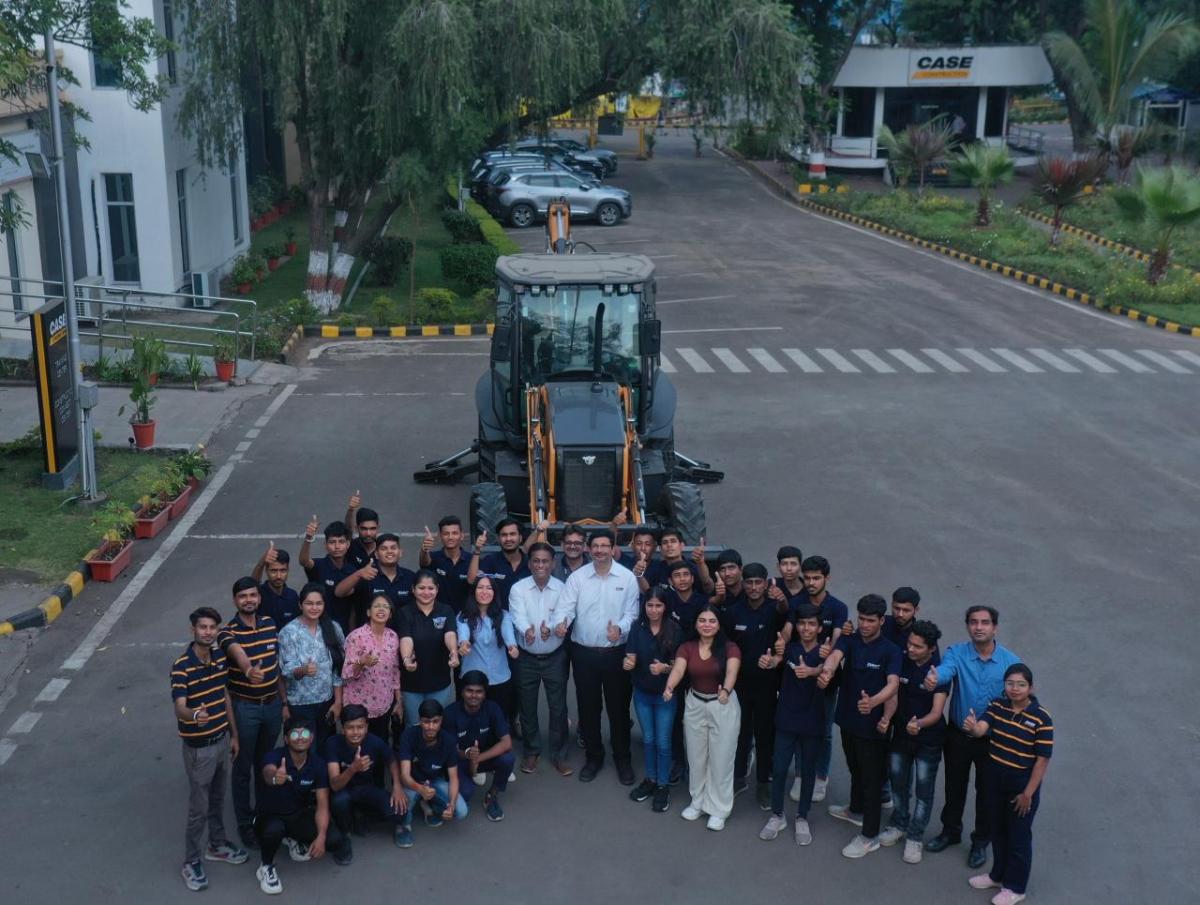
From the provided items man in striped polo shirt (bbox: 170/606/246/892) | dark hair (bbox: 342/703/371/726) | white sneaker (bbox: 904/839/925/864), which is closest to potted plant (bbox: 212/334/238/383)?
man in striped polo shirt (bbox: 170/606/246/892)

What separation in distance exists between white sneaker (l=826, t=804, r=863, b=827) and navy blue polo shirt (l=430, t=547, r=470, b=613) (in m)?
2.79

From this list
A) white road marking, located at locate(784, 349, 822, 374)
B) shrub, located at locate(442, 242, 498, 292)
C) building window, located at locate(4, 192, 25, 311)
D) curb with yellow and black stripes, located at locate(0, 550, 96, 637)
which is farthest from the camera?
shrub, located at locate(442, 242, 498, 292)

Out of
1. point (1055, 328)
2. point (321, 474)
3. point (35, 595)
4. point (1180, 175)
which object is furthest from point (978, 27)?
point (35, 595)

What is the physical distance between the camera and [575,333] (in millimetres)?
12969

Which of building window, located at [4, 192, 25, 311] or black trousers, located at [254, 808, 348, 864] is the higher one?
building window, located at [4, 192, 25, 311]

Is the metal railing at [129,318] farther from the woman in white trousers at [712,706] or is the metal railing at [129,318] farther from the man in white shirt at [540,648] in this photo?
the woman in white trousers at [712,706]

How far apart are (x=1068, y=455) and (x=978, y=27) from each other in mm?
42306

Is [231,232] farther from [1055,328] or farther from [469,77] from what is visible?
[1055,328]

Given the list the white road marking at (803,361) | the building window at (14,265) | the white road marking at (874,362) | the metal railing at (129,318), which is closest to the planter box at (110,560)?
the metal railing at (129,318)

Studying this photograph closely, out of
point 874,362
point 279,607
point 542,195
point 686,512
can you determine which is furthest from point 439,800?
point 542,195

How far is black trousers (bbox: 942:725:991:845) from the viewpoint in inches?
310

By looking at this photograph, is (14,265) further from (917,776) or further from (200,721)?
(917,776)

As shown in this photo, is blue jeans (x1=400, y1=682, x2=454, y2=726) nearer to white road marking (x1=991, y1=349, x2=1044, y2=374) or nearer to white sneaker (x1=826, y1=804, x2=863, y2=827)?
white sneaker (x1=826, y1=804, x2=863, y2=827)

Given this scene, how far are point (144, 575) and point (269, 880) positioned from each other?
19.0 feet
